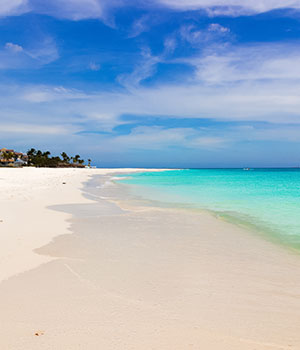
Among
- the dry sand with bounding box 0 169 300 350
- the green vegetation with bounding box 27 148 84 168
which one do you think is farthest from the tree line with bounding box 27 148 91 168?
the dry sand with bounding box 0 169 300 350

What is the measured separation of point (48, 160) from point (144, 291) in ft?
428

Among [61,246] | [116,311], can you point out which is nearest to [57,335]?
[116,311]

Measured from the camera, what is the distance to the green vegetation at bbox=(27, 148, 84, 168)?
120 metres

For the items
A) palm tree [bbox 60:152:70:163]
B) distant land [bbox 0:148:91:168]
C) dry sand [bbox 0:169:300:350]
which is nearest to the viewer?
dry sand [bbox 0:169:300:350]

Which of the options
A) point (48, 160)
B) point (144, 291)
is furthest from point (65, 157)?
point (144, 291)

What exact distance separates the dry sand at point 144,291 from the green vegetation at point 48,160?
389ft

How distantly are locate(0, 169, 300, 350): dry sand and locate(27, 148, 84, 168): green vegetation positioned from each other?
11855 centimetres

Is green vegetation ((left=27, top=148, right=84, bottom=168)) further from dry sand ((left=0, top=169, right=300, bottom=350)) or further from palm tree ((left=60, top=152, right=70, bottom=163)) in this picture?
dry sand ((left=0, top=169, right=300, bottom=350))

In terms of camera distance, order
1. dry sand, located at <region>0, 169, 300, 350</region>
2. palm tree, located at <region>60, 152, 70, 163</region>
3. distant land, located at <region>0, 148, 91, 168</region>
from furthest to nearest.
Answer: palm tree, located at <region>60, 152, 70, 163</region>
distant land, located at <region>0, 148, 91, 168</region>
dry sand, located at <region>0, 169, 300, 350</region>

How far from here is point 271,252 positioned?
771 centimetres

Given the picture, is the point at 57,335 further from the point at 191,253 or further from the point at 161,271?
the point at 191,253

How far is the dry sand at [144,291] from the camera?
3496 mm

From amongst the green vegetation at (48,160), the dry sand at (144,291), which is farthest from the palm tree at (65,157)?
the dry sand at (144,291)

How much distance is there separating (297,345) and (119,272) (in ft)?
10.5
